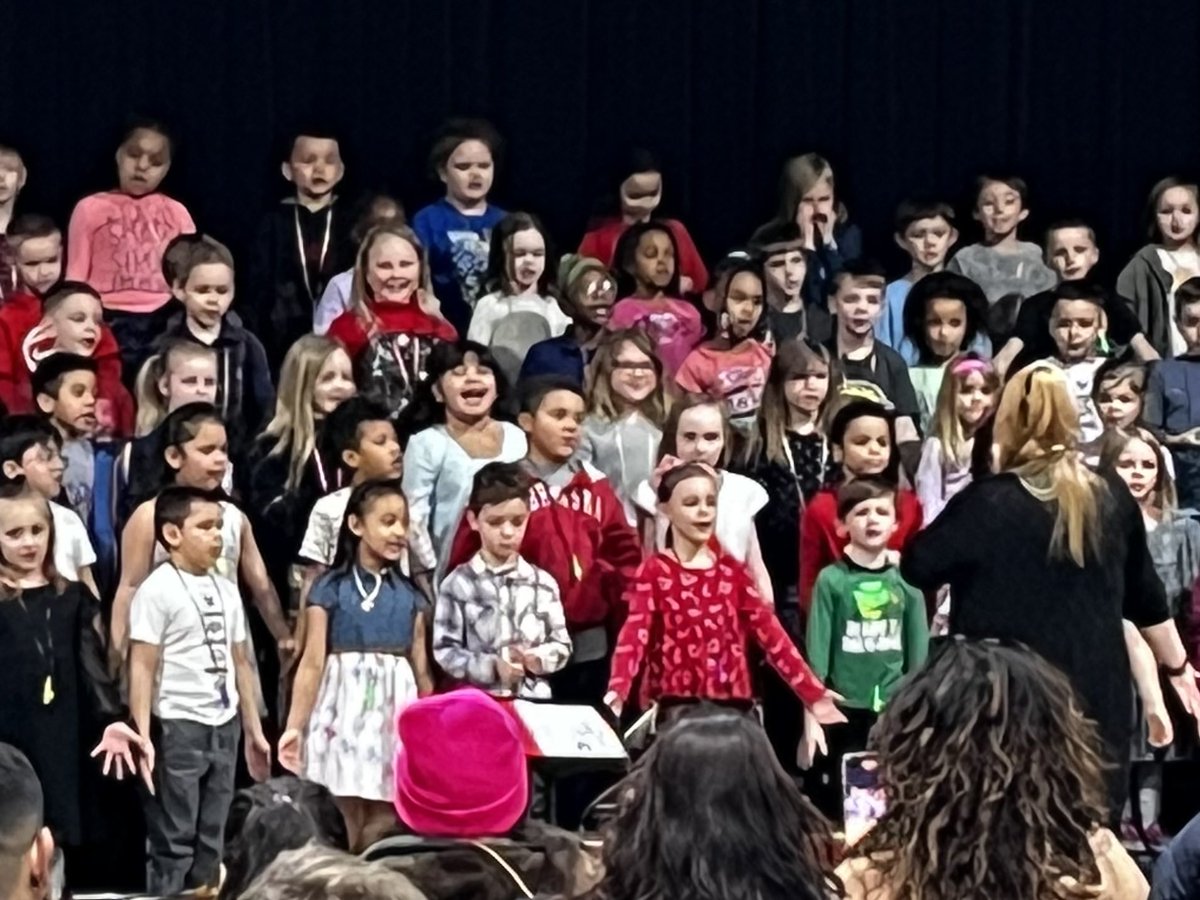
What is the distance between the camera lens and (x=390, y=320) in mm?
8984

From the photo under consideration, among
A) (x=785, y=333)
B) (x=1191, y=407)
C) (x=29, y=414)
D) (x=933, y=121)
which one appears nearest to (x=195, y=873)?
(x=29, y=414)

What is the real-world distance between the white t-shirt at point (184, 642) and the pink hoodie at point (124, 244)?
1912 millimetres

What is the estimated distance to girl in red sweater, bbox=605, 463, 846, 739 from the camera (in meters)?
7.92

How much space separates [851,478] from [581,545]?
0.80 meters

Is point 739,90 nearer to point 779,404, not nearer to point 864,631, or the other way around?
point 779,404

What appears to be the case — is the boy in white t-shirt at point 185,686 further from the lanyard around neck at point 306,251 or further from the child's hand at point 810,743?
the lanyard around neck at point 306,251

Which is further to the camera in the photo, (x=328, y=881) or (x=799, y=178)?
(x=799, y=178)

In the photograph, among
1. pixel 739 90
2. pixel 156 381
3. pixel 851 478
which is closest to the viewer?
pixel 851 478

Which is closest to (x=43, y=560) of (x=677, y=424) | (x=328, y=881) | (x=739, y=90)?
(x=677, y=424)

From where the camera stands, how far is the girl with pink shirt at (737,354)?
9.03 metres

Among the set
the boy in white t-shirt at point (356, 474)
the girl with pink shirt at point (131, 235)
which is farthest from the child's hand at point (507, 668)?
the girl with pink shirt at point (131, 235)

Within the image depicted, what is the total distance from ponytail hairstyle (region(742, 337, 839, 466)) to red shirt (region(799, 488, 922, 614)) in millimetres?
316

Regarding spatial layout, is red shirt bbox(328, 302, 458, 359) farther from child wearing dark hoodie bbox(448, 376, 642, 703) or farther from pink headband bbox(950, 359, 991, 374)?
pink headband bbox(950, 359, 991, 374)

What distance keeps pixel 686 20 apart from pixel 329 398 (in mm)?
3797
